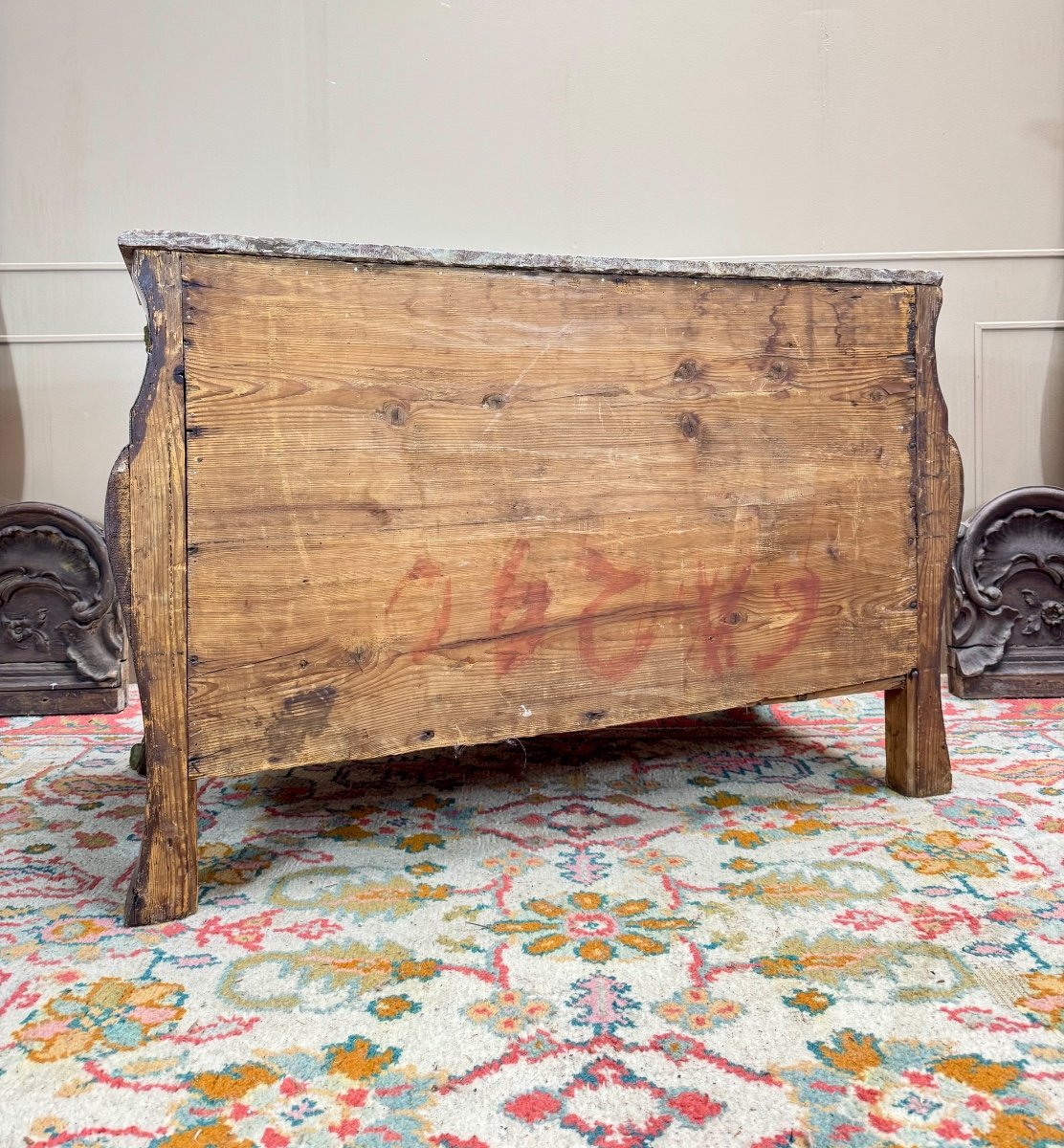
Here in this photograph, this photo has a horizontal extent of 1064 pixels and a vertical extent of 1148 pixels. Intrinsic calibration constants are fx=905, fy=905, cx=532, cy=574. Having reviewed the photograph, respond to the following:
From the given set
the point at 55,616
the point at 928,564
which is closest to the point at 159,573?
Result: the point at 928,564

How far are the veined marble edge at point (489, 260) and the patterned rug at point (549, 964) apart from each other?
2.66 feet

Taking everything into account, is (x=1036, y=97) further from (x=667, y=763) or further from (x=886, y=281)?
(x=667, y=763)

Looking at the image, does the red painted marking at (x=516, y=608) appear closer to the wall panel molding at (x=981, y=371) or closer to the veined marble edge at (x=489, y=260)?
the veined marble edge at (x=489, y=260)

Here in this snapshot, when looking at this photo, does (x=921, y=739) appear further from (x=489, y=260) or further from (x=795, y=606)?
(x=489, y=260)

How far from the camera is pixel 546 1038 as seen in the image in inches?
33.3

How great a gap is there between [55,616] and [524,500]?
4.86ft

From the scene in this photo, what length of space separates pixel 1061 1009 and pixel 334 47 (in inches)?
97.9

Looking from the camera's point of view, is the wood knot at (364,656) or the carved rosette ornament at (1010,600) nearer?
the wood knot at (364,656)

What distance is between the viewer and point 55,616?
2.17 metres

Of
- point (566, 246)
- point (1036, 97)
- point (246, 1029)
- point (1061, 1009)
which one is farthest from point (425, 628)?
point (1036, 97)

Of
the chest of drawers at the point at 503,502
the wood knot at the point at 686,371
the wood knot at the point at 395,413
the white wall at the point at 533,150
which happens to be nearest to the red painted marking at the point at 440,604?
the chest of drawers at the point at 503,502

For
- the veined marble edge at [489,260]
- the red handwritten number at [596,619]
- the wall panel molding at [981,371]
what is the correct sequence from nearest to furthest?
the veined marble edge at [489,260] → the red handwritten number at [596,619] → the wall panel molding at [981,371]

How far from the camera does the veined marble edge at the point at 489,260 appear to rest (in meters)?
1.07

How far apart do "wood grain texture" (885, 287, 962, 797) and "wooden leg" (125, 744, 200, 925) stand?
3.64ft
